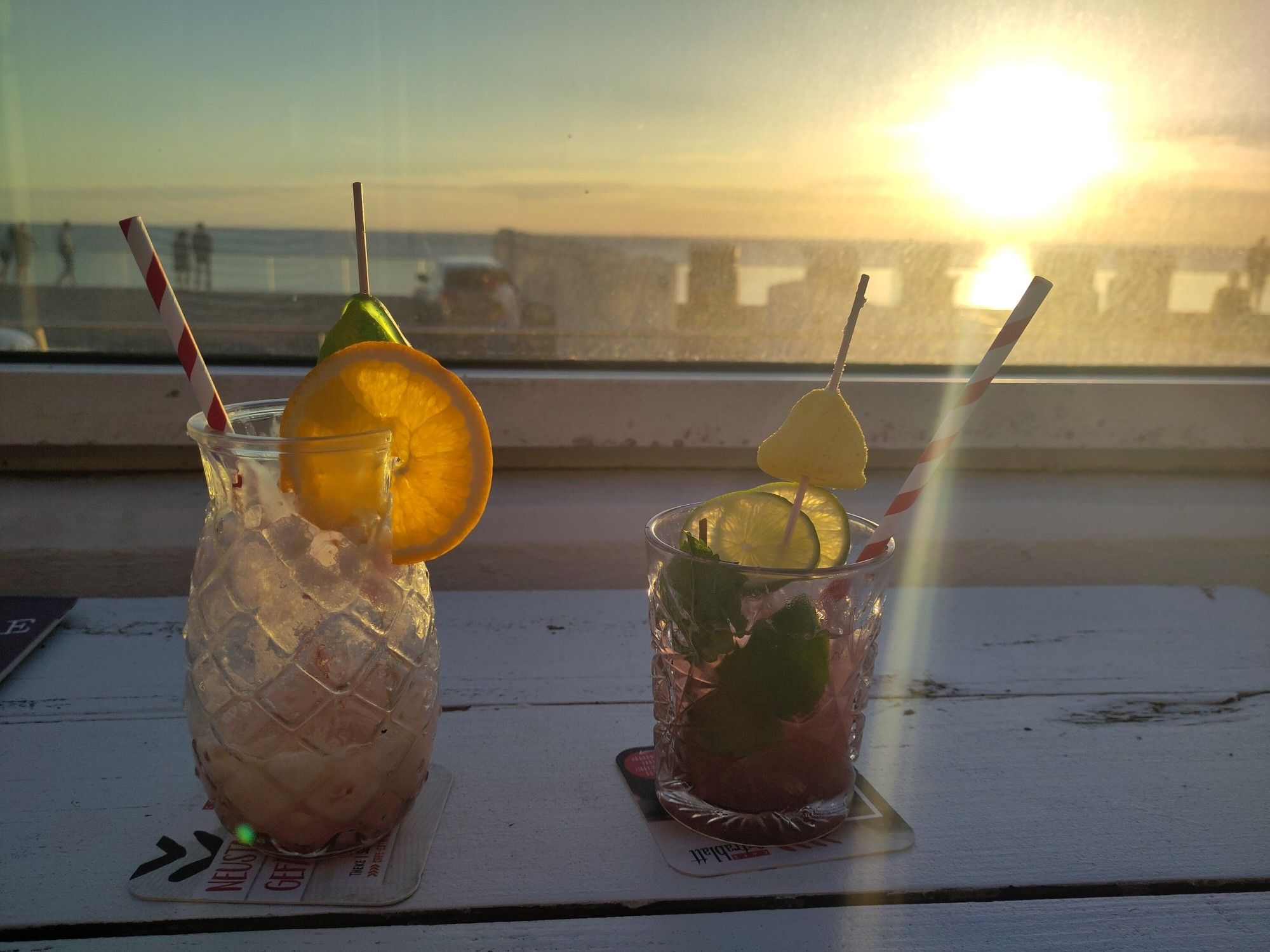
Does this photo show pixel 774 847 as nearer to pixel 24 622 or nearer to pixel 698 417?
pixel 24 622

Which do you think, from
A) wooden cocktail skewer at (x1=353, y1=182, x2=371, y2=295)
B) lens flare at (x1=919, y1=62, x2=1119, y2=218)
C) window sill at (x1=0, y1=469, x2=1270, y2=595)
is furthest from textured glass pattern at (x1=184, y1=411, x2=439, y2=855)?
lens flare at (x1=919, y1=62, x2=1119, y2=218)

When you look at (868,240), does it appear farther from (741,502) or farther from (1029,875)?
(1029,875)

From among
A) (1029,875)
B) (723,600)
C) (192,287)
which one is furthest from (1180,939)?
(192,287)

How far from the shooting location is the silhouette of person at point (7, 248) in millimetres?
1340

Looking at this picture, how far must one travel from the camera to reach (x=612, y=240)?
4.67ft

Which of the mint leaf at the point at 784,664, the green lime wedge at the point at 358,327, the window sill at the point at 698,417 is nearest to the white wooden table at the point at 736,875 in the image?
the mint leaf at the point at 784,664

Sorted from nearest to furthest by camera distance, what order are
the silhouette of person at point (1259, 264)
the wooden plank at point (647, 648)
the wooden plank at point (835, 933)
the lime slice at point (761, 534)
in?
the wooden plank at point (835, 933) < the lime slice at point (761, 534) < the wooden plank at point (647, 648) < the silhouette of person at point (1259, 264)

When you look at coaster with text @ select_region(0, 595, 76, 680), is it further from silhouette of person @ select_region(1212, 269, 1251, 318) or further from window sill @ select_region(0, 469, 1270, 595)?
silhouette of person @ select_region(1212, 269, 1251, 318)

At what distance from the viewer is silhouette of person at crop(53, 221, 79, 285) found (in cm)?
135

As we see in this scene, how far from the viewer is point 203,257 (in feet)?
4.53

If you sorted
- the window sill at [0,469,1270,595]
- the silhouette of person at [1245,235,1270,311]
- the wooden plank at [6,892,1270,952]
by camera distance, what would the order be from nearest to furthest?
the wooden plank at [6,892,1270,952] → the window sill at [0,469,1270,595] → the silhouette of person at [1245,235,1270,311]

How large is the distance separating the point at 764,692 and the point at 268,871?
1.03ft

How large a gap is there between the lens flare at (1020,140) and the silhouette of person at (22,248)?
141 centimetres

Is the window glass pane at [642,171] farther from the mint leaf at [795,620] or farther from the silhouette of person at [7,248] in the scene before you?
the mint leaf at [795,620]
